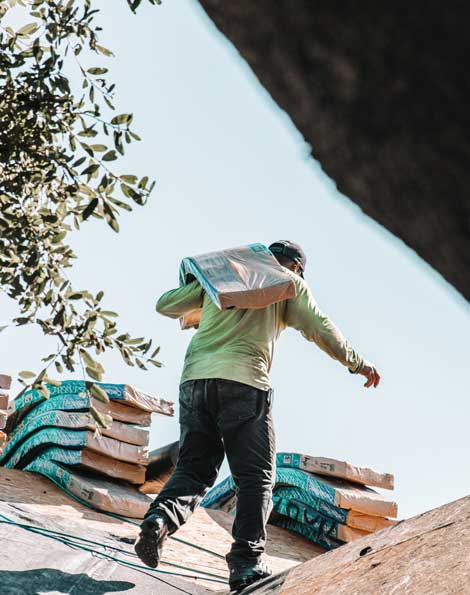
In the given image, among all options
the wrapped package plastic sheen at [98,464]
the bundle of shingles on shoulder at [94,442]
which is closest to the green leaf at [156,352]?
the bundle of shingles on shoulder at [94,442]

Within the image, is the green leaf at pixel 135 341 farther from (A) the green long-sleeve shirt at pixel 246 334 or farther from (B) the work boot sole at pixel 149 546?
(B) the work boot sole at pixel 149 546

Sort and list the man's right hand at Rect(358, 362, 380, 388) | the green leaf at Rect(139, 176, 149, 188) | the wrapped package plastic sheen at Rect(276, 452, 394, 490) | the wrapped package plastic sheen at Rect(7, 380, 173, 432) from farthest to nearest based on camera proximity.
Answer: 1. the wrapped package plastic sheen at Rect(276, 452, 394, 490)
2. the wrapped package plastic sheen at Rect(7, 380, 173, 432)
3. the man's right hand at Rect(358, 362, 380, 388)
4. the green leaf at Rect(139, 176, 149, 188)

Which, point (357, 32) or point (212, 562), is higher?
point (357, 32)

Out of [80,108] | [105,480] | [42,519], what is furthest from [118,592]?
[105,480]

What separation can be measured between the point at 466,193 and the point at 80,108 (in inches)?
159

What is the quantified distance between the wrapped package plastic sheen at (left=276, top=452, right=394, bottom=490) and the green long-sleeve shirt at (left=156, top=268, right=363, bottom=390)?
3.71m

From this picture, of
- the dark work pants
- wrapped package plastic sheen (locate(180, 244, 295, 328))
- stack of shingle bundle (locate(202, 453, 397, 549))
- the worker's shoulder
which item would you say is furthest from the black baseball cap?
stack of shingle bundle (locate(202, 453, 397, 549))

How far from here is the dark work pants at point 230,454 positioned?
445 centimetres

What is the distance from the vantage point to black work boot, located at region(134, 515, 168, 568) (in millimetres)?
4293

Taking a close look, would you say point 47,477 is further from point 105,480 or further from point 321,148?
point 321,148

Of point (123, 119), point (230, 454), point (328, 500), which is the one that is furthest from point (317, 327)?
point (328, 500)

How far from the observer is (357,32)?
31.7 inches

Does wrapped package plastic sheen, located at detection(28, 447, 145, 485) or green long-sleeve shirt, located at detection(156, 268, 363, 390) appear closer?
green long-sleeve shirt, located at detection(156, 268, 363, 390)

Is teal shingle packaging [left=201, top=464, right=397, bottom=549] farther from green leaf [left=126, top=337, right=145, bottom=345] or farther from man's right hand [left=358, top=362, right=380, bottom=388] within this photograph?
green leaf [left=126, top=337, right=145, bottom=345]
